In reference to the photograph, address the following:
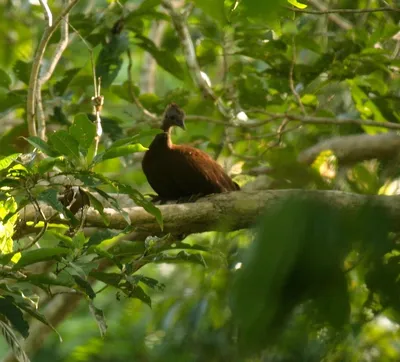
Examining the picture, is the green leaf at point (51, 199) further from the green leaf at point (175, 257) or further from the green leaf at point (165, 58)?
the green leaf at point (165, 58)

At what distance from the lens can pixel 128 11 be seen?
5.17 meters

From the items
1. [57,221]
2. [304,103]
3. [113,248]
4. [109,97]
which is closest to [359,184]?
[113,248]

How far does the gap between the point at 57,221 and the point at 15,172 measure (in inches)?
26.9

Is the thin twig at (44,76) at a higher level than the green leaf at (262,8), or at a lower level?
lower

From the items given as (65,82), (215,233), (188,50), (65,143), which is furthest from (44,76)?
(215,233)

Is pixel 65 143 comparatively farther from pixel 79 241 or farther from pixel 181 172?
pixel 181 172

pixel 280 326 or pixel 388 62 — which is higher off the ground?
pixel 280 326

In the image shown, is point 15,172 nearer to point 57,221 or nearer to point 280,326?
point 57,221

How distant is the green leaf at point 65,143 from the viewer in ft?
10.2

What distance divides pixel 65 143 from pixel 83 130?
0.28 feet

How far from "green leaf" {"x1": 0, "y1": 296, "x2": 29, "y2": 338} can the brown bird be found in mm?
2143

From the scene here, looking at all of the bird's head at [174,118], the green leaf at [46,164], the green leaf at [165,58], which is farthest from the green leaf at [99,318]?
the green leaf at [165,58]

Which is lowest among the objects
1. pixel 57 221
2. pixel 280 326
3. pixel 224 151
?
pixel 224 151

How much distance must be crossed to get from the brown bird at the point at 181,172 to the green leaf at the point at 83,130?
188cm
